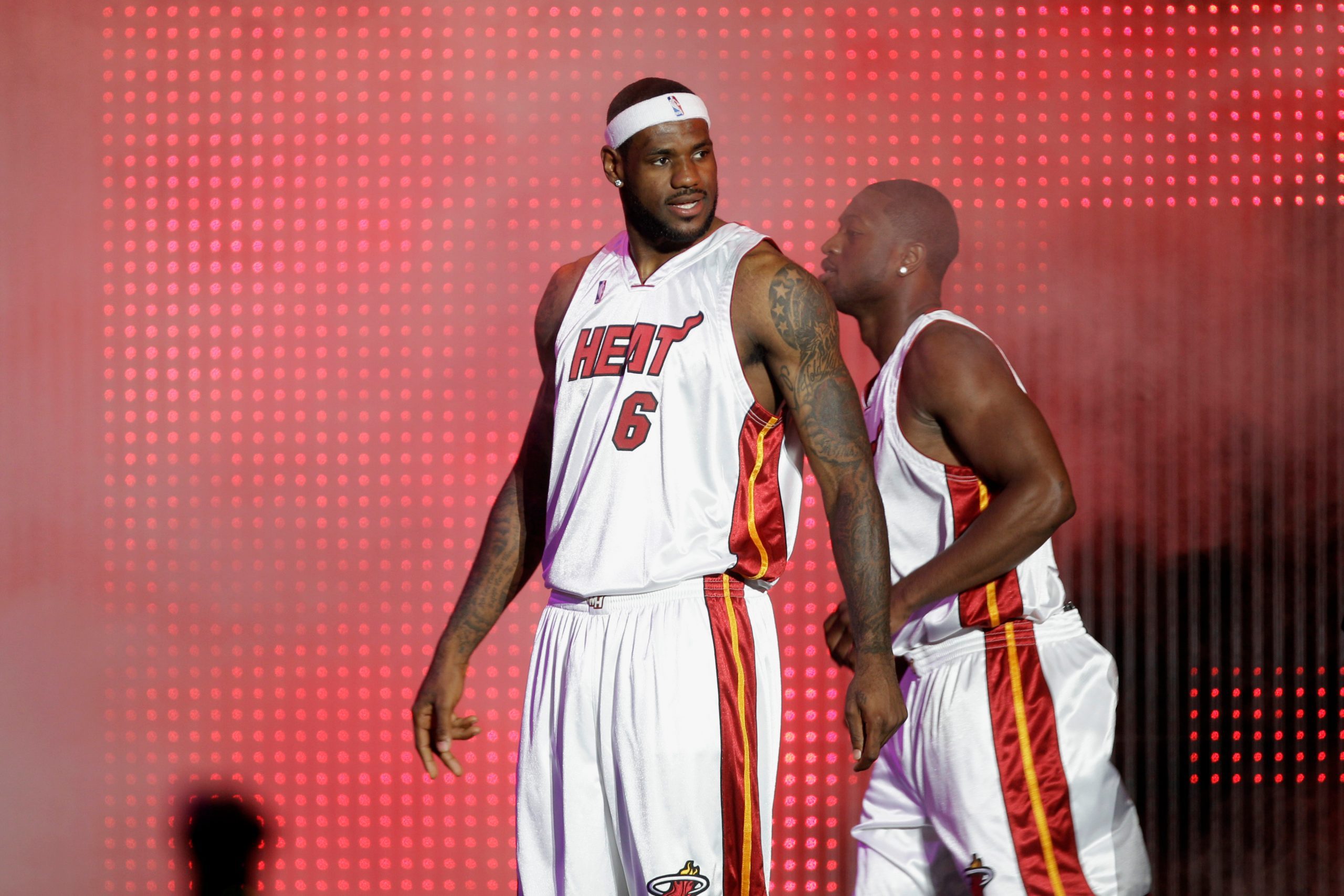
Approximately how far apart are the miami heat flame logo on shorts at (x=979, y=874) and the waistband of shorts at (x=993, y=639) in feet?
1.13

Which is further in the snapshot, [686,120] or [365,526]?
[365,526]

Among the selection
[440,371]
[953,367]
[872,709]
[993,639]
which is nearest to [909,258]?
[953,367]

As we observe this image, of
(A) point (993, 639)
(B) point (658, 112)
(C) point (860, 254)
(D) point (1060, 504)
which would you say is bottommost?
(A) point (993, 639)

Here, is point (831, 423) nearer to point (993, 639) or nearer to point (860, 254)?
point (993, 639)

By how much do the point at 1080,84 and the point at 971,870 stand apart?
253cm

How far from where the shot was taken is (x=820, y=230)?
340 centimetres

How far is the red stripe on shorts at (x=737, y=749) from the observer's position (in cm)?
168

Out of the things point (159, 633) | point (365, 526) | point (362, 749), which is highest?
point (365, 526)

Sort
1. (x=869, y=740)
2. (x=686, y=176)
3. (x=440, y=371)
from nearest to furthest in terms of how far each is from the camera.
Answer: (x=869, y=740), (x=686, y=176), (x=440, y=371)

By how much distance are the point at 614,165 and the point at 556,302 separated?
0.28 m

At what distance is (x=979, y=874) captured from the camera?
1.93 meters

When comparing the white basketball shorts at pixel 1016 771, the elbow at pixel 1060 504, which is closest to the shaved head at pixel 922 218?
the elbow at pixel 1060 504

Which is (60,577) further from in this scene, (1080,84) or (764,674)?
(1080,84)

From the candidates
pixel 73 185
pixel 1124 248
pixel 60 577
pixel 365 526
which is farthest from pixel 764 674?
pixel 73 185
